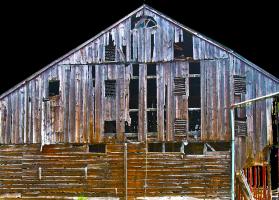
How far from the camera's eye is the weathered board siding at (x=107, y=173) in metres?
20.0

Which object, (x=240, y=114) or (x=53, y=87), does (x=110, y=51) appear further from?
(x=240, y=114)

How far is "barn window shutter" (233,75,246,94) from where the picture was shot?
20.0 m

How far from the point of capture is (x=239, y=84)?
20062 millimetres

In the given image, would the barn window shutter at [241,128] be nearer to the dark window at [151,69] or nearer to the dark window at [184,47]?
the dark window at [184,47]

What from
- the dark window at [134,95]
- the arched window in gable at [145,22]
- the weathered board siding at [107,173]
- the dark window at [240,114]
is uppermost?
the arched window in gable at [145,22]

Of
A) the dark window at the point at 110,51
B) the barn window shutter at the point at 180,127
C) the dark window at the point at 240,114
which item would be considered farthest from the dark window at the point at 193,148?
the dark window at the point at 110,51

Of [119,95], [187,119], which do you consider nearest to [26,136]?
[119,95]

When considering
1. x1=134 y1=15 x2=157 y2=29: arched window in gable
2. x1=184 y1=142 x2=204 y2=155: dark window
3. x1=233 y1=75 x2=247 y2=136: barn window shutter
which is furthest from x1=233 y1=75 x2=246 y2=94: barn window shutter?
x1=134 y1=15 x2=157 y2=29: arched window in gable

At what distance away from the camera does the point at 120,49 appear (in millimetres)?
20766

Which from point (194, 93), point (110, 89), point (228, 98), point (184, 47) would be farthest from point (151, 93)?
point (228, 98)

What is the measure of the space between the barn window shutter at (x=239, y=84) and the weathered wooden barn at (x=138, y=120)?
43 mm

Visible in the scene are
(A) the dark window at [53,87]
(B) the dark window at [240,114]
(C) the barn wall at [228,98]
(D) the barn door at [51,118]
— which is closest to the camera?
(C) the barn wall at [228,98]

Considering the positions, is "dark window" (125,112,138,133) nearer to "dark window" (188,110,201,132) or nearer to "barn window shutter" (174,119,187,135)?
"barn window shutter" (174,119,187,135)

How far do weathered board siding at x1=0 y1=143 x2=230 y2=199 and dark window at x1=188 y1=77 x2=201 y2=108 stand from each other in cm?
241
